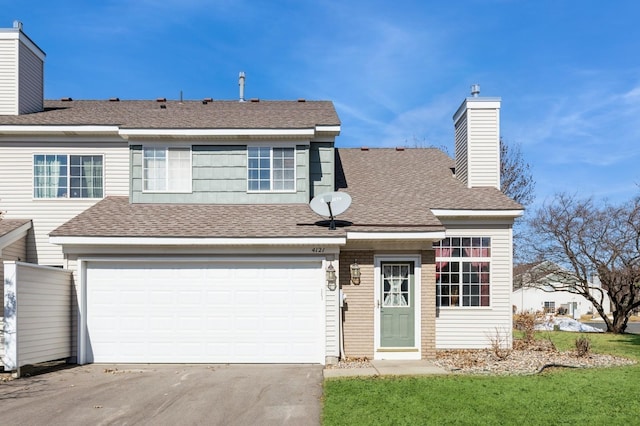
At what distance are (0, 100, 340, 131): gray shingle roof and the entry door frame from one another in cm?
390

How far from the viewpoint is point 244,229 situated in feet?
43.2

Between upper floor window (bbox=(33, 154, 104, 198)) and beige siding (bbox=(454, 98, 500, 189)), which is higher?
beige siding (bbox=(454, 98, 500, 189))

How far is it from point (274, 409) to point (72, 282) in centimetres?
687

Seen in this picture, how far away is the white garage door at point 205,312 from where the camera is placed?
43.2ft

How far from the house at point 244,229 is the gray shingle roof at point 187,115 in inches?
3.5

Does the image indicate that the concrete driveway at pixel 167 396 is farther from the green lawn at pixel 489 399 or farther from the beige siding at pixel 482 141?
the beige siding at pixel 482 141

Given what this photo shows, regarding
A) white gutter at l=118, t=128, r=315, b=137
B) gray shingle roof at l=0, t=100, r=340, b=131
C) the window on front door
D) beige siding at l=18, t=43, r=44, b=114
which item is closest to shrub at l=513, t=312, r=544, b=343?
the window on front door

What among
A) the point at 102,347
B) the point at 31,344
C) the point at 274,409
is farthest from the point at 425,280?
the point at 31,344

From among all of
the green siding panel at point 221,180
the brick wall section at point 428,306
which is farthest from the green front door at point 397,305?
the green siding panel at point 221,180

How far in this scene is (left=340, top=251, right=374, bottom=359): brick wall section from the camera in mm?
13586

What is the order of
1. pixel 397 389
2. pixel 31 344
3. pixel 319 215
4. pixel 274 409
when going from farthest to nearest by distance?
1. pixel 319 215
2. pixel 31 344
3. pixel 397 389
4. pixel 274 409

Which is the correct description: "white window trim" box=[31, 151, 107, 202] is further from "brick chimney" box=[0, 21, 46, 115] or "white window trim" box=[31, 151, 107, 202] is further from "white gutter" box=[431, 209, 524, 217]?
"white gutter" box=[431, 209, 524, 217]

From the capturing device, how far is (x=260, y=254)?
519 inches

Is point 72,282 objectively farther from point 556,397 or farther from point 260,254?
point 556,397
